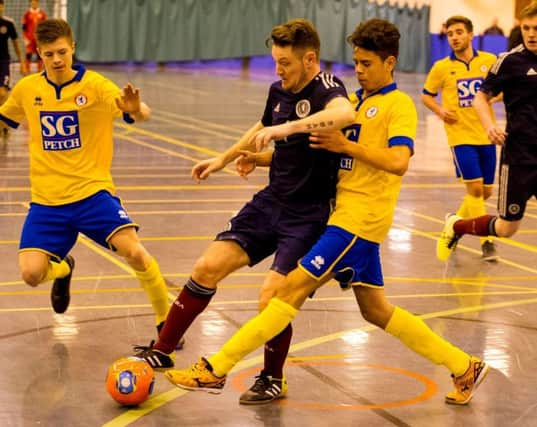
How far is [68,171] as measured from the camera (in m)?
7.36

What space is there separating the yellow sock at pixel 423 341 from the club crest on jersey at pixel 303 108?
1178mm

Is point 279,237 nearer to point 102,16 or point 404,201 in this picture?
point 404,201

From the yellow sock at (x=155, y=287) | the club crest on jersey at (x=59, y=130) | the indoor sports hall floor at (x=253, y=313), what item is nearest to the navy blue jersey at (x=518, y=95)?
the indoor sports hall floor at (x=253, y=313)

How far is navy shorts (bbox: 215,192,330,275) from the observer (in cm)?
622

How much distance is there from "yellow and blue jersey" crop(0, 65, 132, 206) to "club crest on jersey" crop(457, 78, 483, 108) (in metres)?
4.92

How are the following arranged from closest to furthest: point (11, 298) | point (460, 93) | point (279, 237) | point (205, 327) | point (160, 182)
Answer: point (279, 237) → point (205, 327) → point (11, 298) → point (460, 93) → point (160, 182)

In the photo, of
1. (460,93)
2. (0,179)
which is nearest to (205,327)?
(460,93)

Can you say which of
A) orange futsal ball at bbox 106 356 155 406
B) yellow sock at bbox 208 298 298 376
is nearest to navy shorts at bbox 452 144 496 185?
yellow sock at bbox 208 298 298 376

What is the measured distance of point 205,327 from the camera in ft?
26.0

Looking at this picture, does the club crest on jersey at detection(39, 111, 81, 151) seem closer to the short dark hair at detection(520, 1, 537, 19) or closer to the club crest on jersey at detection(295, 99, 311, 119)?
the club crest on jersey at detection(295, 99, 311, 119)

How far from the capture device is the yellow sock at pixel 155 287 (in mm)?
7285

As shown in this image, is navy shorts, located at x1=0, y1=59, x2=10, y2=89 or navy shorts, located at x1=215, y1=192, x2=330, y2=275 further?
navy shorts, located at x1=0, y1=59, x2=10, y2=89

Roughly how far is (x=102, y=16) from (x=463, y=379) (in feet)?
118

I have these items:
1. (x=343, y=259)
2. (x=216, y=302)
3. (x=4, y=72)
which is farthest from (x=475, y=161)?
(x=4, y=72)
